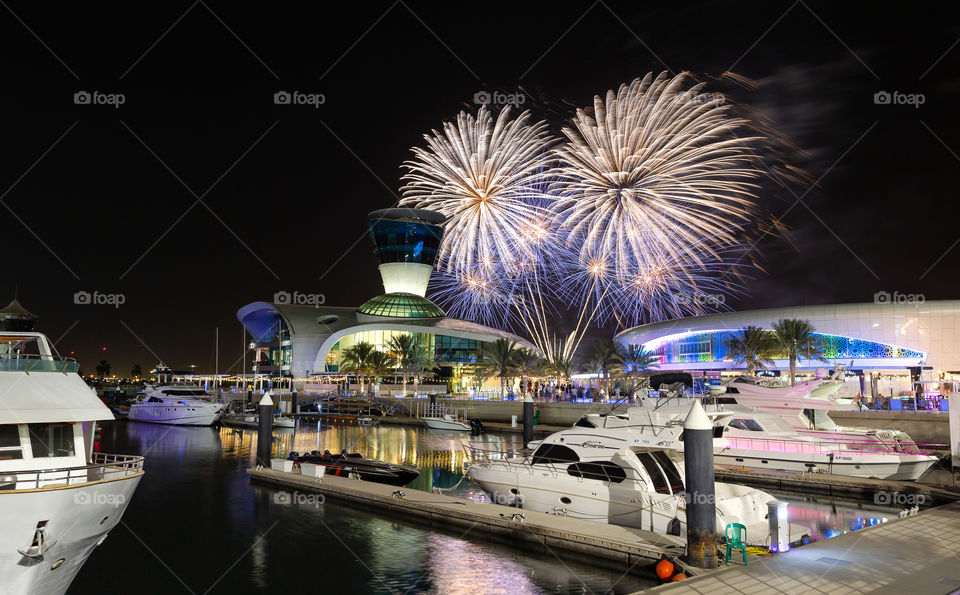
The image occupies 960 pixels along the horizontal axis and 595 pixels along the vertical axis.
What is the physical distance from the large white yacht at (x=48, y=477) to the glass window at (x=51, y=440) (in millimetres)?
19

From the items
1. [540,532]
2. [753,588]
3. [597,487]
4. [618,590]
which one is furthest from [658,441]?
[753,588]

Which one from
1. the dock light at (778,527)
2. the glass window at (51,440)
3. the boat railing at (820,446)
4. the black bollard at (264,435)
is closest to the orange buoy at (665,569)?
the dock light at (778,527)

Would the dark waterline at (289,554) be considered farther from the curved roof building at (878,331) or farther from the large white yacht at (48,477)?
the curved roof building at (878,331)

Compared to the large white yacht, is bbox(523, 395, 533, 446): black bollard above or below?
below

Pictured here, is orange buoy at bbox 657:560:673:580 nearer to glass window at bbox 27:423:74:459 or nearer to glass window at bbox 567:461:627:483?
glass window at bbox 567:461:627:483

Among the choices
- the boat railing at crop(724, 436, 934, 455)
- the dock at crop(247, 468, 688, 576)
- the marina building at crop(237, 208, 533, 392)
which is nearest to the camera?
the dock at crop(247, 468, 688, 576)

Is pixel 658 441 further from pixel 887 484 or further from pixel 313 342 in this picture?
pixel 313 342

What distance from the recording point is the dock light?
681 inches

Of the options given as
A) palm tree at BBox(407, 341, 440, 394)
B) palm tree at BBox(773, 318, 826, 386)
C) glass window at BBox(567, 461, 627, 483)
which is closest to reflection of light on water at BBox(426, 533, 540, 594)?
glass window at BBox(567, 461, 627, 483)

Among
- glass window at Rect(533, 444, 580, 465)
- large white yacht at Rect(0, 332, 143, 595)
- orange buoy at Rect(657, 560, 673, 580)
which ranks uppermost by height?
large white yacht at Rect(0, 332, 143, 595)

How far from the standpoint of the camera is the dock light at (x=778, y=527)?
17.3 m

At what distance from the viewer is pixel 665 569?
15.6 m

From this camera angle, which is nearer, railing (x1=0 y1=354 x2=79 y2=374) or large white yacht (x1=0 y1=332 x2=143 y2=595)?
large white yacht (x1=0 y1=332 x2=143 y2=595)

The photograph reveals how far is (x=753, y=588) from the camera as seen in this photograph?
12773 mm
